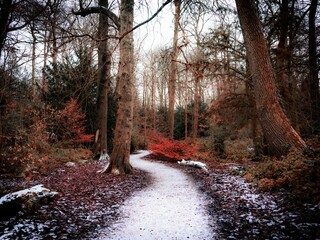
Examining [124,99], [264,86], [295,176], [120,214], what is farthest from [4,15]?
[295,176]

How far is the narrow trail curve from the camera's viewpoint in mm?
3633

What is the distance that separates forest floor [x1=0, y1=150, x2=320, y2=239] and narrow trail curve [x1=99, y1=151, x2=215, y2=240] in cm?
17

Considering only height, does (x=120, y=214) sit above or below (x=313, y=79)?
below

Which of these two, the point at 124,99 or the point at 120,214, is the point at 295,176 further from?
the point at 124,99

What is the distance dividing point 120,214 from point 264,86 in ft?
18.6

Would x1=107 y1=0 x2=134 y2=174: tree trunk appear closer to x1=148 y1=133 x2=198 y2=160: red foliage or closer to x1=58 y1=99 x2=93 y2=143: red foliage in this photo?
x1=148 y1=133 x2=198 y2=160: red foliage

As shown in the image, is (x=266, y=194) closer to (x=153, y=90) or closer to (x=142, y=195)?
(x=142, y=195)

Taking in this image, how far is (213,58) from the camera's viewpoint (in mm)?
11906

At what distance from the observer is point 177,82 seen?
39.2ft

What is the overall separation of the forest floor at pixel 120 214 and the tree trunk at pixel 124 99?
5.44 ft

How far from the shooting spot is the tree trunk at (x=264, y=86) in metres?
6.63

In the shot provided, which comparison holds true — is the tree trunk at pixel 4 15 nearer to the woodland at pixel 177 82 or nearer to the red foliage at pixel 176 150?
the woodland at pixel 177 82

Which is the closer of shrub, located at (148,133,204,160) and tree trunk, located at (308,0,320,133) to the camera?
tree trunk, located at (308,0,320,133)

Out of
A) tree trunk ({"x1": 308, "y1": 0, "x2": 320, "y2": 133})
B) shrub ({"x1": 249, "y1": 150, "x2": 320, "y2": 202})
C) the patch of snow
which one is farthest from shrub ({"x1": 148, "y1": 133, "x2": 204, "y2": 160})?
the patch of snow
